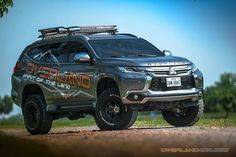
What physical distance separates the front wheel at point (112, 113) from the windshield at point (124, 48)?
0.73m

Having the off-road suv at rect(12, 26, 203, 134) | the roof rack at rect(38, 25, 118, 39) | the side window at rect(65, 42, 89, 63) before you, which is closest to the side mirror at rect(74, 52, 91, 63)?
the off-road suv at rect(12, 26, 203, 134)

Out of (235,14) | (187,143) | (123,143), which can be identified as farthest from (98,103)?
(235,14)

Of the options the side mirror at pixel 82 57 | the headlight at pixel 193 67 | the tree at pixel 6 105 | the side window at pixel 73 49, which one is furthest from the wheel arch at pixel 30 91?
the headlight at pixel 193 67

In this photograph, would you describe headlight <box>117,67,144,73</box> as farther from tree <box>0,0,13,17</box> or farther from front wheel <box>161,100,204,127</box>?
tree <box>0,0,13,17</box>

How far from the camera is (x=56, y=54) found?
1231cm

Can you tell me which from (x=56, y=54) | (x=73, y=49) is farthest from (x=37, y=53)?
(x=73, y=49)

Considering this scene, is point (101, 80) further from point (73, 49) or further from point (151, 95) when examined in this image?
point (73, 49)

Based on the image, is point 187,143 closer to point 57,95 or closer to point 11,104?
point 57,95

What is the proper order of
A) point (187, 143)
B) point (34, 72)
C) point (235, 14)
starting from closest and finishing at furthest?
point (187, 143), point (235, 14), point (34, 72)

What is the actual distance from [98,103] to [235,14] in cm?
256

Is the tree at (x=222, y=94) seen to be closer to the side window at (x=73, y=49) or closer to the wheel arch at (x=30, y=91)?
the side window at (x=73, y=49)

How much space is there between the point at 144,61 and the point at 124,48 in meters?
0.76

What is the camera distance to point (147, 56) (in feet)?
37.9

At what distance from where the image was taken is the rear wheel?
12.1 m
